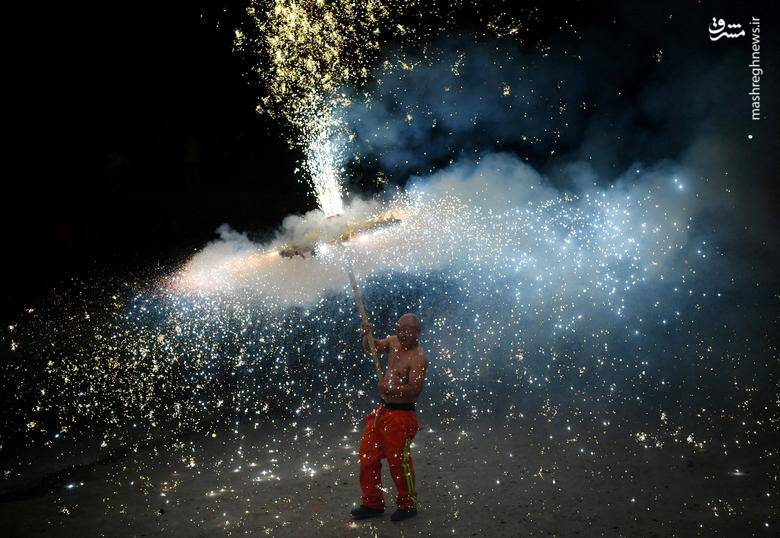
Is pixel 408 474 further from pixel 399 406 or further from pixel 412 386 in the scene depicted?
pixel 412 386

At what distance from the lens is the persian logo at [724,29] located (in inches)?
238

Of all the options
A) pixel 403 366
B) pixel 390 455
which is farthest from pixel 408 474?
pixel 403 366

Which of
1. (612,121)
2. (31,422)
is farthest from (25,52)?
(612,121)

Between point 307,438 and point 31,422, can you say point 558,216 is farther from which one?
point 31,422

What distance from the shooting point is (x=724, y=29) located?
239 inches

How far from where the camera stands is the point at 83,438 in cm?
571

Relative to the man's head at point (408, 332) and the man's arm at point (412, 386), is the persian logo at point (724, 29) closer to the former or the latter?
the man's head at point (408, 332)

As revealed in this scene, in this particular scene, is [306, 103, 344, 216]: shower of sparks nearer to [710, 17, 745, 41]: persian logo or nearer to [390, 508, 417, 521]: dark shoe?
[390, 508, 417, 521]: dark shoe

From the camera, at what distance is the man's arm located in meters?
3.84

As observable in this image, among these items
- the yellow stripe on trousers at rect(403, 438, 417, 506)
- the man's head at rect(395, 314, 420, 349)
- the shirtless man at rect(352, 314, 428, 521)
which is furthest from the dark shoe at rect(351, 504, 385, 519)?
the man's head at rect(395, 314, 420, 349)

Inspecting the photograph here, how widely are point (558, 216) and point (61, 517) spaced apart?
24.1 ft

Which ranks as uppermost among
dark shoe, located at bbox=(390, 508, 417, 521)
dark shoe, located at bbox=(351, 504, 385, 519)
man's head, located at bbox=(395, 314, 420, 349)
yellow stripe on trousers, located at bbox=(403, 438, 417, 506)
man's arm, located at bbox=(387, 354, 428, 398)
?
man's head, located at bbox=(395, 314, 420, 349)

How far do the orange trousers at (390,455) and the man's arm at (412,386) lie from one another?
124mm

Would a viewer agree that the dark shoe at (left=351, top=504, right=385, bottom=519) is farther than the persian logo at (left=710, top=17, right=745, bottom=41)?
Result: No
